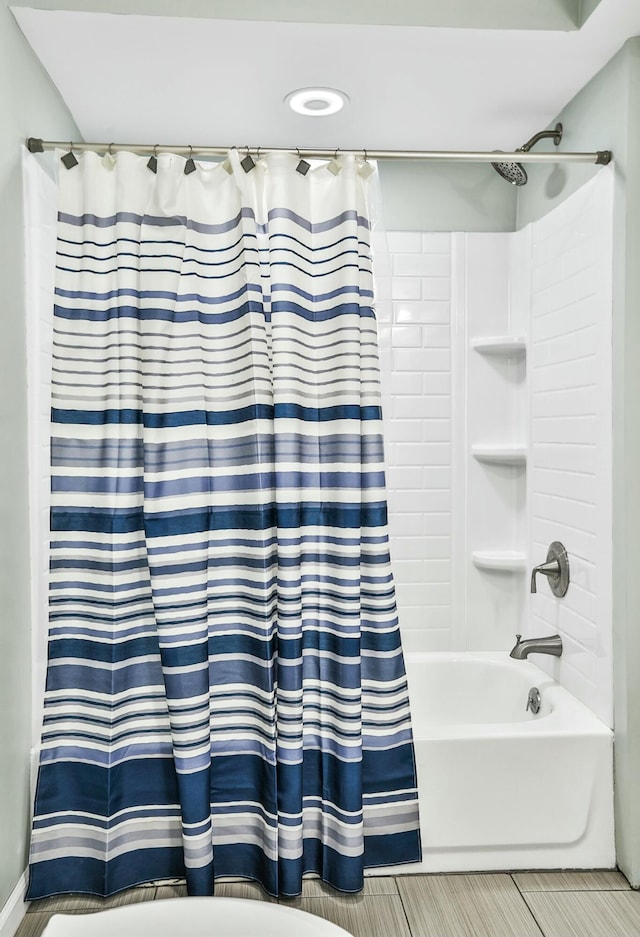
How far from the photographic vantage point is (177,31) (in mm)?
1859

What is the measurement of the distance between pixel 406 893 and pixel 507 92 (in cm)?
231

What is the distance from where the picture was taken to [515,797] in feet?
6.62

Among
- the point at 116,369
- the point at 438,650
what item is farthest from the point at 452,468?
the point at 116,369

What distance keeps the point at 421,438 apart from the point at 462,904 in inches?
61.3

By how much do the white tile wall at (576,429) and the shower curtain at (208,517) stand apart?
2.09 feet

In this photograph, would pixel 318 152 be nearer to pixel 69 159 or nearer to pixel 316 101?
pixel 316 101

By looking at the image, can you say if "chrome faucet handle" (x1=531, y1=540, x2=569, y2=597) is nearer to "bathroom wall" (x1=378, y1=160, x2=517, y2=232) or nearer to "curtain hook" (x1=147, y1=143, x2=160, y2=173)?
"bathroom wall" (x1=378, y1=160, x2=517, y2=232)

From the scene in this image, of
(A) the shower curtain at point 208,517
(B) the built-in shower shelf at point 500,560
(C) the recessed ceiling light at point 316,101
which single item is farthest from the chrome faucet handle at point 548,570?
(C) the recessed ceiling light at point 316,101

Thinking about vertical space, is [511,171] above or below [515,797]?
above

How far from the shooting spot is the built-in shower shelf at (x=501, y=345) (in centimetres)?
269

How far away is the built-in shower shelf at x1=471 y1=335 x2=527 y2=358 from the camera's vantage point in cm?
269

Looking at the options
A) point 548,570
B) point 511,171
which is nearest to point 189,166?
point 511,171

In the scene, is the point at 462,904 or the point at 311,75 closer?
the point at 462,904

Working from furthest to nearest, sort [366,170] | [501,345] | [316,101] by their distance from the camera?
[501,345] → [316,101] → [366,170]
